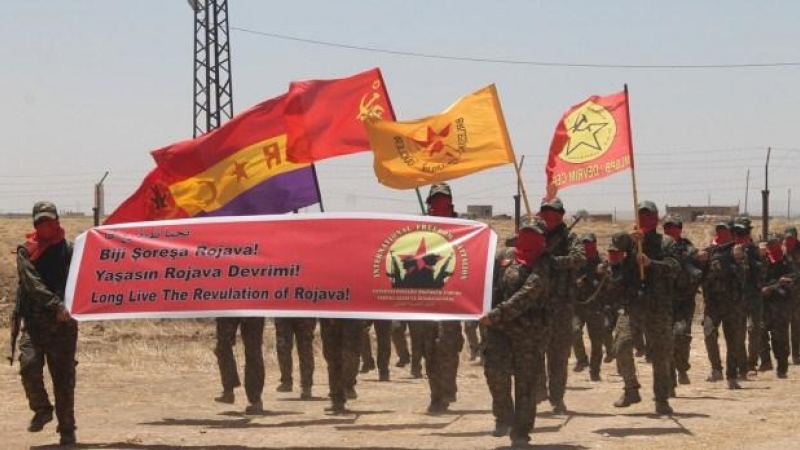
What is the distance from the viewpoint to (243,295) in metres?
10.9

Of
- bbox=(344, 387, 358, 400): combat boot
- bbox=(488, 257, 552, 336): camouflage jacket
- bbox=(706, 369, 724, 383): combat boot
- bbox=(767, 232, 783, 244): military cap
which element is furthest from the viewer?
bbox=(767, 232, 783, 244): military cap

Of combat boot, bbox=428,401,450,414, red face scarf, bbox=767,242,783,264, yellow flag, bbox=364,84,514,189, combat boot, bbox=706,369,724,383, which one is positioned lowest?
combat boot, bbox=706,369,724,383

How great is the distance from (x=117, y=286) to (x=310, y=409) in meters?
Answer: 3.38

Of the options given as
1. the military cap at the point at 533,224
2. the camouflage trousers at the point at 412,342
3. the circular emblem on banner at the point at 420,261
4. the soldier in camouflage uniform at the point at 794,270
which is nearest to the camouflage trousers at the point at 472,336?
the camouflage trousers at the point at 412,342

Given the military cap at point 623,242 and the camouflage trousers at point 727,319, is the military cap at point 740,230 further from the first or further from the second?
the military cap at point 623,242

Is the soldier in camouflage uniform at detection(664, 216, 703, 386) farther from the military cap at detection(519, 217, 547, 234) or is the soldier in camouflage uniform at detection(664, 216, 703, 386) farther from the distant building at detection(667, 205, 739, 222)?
the distant building at detection(667, 205, 739, 222)

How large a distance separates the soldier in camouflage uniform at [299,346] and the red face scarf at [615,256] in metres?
3.37

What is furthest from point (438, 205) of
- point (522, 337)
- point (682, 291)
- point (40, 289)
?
point (40, 289)

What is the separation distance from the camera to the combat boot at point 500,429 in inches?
425

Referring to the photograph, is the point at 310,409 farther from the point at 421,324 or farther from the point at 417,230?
the point at 417,230

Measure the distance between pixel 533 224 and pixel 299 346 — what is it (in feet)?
15.9

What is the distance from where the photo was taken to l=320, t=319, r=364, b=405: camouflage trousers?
12992 millimetres

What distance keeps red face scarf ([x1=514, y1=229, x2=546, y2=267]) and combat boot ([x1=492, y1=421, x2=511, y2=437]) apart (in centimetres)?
143

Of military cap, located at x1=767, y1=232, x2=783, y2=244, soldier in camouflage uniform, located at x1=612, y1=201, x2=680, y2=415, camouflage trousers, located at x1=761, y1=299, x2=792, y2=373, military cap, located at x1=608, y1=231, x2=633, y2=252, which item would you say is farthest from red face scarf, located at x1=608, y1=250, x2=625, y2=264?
military cap, located at x1=767, y1=232, x2=783, y2=244
